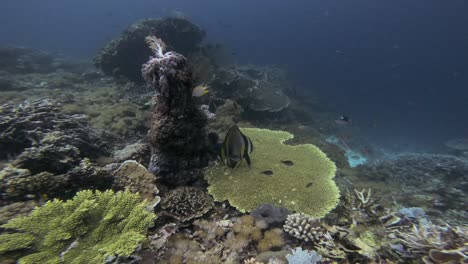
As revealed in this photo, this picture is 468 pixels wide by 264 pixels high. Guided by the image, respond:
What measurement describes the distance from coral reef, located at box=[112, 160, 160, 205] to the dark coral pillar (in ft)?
0.72

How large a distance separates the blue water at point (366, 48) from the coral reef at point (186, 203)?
130 feet

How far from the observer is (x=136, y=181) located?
13.1 ft

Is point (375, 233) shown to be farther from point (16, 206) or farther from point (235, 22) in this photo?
point (235, 22)

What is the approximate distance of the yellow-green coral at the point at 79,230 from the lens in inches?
91.6

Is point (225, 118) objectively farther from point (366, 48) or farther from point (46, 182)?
point (366, 48)

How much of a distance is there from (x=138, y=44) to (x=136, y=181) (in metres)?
12.8

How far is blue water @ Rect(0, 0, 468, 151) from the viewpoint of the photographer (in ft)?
179

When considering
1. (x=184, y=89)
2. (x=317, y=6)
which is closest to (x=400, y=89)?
(x=317, y=6)

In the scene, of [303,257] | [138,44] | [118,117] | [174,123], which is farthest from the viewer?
[138,44]

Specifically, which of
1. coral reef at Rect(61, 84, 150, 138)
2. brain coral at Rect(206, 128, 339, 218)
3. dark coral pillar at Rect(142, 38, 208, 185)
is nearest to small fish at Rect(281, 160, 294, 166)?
brain coral at Rect(206, 128, 339, 218)

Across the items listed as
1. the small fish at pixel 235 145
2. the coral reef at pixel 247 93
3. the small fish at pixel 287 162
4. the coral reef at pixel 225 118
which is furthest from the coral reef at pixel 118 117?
the small fish at pixel 235 145

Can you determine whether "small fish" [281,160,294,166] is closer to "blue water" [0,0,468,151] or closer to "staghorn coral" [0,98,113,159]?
"staghorn coral" [0,98,113,159]

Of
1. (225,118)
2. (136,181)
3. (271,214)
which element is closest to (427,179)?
(225,118)

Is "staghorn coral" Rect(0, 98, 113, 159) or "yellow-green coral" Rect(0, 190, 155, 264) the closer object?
"yellow-green coral" Rect(0, 190, 155, 264)
